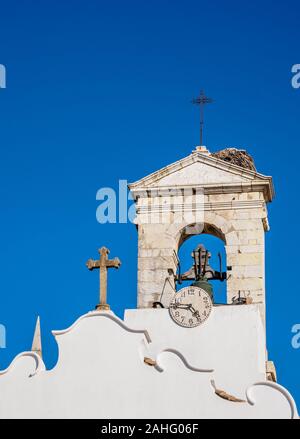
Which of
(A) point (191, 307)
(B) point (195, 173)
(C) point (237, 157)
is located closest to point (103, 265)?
(A) point (191, 307)

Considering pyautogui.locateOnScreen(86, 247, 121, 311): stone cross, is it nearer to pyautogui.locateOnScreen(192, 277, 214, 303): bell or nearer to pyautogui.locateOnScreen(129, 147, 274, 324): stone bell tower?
pyautogui.locateOnScreen(192, 277, 214, 303): bell

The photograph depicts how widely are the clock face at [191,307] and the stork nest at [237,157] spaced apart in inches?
141

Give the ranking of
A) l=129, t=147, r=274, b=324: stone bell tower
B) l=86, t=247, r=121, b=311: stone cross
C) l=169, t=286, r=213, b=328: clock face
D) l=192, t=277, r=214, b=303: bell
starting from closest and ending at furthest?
1. l=86, t=247, r=121, b=311: stone cross
2. l=169, t=286, r=213, b=328: clock face
3. l=192, t=277, r=214, b=303: bell
4. l=129, t=147, r=274, b=324: stone bell tower

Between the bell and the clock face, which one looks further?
the bell

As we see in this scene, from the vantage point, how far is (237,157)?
29.2 metres

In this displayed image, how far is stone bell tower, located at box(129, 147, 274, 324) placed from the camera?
28.0 m

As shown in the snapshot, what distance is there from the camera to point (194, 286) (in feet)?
87.0

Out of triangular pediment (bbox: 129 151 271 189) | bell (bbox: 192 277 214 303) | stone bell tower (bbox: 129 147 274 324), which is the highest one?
triangular pediment (bbox: 129 151 271 189)

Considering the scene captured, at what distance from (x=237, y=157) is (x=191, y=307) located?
397 centimetres

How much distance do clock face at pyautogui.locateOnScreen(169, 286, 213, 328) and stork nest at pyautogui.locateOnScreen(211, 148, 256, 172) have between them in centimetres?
358

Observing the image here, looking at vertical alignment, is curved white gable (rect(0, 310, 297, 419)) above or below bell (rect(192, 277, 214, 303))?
below

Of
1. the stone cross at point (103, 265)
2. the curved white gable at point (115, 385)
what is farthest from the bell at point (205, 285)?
the curved white gable at point (115, 385)

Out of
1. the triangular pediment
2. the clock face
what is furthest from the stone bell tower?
the clock face
